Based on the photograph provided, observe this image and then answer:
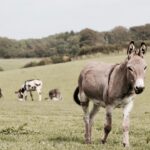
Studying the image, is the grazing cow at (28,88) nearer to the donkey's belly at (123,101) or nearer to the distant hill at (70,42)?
the donkey's belly at (123,101)

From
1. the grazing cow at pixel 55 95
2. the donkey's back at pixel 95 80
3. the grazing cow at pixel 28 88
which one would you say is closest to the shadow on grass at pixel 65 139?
the donkey's back at pixel 95 80

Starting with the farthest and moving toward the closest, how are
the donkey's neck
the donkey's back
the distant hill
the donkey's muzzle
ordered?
the distant hill
the donkey's back
the donkey's neck
the donkey's muzzle

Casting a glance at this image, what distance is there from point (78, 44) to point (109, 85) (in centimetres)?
10811

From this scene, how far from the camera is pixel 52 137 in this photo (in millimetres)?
13102


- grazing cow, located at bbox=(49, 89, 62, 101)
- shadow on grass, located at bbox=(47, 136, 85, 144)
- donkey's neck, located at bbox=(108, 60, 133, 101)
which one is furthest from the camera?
grazing cow, located at bbox=(49, 89, 62, 101)

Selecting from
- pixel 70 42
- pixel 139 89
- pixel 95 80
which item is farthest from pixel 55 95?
pixel 70 42

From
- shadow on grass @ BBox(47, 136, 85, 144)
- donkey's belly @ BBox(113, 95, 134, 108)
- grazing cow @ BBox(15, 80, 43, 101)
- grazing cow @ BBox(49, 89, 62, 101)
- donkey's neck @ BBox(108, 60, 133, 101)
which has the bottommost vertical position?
grazing cow @ BBox(49, 89, 62, 101)

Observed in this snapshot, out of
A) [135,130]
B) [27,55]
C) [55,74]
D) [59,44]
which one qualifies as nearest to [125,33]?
[59,44]

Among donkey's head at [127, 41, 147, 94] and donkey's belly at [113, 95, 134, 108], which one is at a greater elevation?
donkey's head at [127, 41, 147, 94]

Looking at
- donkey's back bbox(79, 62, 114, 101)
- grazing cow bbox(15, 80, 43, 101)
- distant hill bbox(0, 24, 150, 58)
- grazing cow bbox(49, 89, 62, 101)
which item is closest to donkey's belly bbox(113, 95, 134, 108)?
donkey's back bbox(79, 62, 114, 101)

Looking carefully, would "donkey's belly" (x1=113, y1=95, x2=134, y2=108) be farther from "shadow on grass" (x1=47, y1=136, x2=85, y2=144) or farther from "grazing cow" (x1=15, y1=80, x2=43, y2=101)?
"grazing cow" (x1=15, y1=80, x2=43, y2=101)

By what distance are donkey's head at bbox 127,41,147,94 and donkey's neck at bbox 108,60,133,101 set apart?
22 centimetres

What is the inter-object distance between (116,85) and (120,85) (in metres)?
0.12

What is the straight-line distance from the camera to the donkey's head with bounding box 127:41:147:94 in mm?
10281
